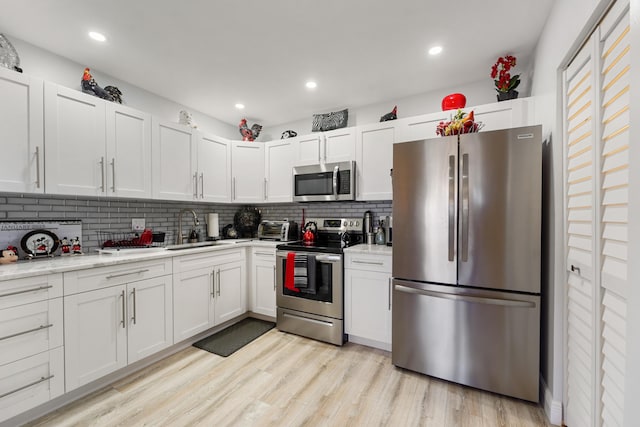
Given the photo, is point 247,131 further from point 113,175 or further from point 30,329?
point 30,329

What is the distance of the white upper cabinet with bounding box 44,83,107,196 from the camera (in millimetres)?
1879

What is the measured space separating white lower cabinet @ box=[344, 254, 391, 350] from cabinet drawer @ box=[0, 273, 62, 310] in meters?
2.17

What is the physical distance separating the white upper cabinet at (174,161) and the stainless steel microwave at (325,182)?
118cm

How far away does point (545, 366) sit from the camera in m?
1.73

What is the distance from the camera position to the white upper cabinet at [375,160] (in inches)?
107

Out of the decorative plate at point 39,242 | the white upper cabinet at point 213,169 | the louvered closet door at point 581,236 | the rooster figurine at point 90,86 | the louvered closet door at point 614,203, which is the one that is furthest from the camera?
the white upper cabinet at point 213,169

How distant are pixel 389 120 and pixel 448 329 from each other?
2068mm

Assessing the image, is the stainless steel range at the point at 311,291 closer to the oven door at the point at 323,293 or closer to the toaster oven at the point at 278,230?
the oven door at the point at 323,293

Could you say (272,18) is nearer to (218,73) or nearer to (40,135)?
(218,73)

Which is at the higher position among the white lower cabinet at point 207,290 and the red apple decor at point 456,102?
the red apple decor at point 456,102

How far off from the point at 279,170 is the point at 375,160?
128cm

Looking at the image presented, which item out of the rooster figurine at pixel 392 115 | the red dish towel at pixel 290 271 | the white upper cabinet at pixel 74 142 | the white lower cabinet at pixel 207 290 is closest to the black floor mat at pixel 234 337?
the white lower cabinet at pixel 207 290

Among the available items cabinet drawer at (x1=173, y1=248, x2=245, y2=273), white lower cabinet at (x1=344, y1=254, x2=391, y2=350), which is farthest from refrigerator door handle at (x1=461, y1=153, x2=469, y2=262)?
cabinet drawer at (x1=173, y1=248, x2=245, y2=273)

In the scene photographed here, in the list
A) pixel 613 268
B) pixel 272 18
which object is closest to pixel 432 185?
pixel 613 268
